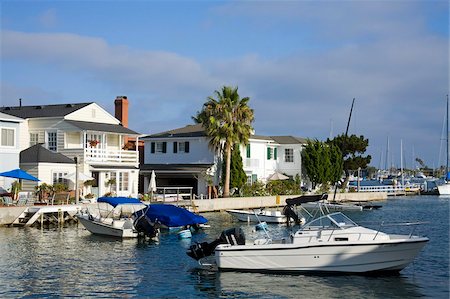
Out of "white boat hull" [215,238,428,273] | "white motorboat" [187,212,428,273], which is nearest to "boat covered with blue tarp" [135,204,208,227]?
"white motorboat" [187,212,428,273]

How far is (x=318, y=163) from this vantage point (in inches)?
3100

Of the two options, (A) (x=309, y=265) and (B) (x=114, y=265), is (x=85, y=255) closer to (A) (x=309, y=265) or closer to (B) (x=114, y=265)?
(B) (x=114, y=265)

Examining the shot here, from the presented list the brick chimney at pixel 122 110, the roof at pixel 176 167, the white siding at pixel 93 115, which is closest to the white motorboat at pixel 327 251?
the white siding at pixel 93 115

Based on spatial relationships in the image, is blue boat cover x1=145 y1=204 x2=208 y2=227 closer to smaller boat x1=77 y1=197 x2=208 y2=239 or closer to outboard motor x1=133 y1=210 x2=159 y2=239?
smaller boat x1=77 y1=197 x2=208 y2=239

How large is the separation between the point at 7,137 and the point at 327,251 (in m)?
32.5

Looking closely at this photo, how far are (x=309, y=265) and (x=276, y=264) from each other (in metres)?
1.31

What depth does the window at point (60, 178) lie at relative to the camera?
2063 inches

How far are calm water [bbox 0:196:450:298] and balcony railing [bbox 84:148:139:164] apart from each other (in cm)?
2047

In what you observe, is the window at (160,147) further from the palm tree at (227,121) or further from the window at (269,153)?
the window at (269,153)

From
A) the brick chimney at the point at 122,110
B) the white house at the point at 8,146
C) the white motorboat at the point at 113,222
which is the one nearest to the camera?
the white motorboat at the point at 113,222

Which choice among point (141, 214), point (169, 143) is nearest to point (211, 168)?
point (169, 143)

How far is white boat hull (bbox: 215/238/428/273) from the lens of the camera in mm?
24406

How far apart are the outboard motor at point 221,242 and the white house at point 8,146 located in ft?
85.9

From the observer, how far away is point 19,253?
30.7m
